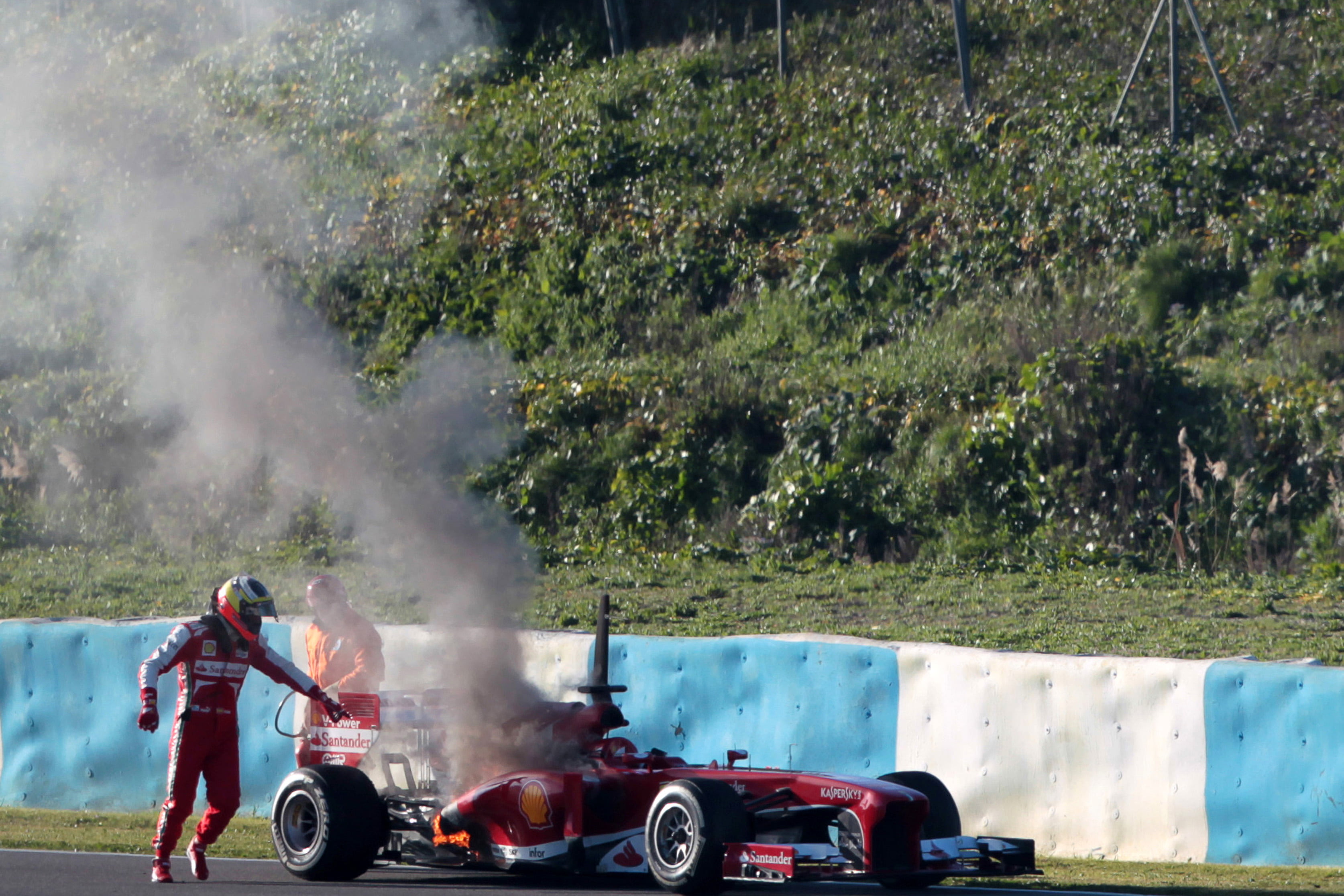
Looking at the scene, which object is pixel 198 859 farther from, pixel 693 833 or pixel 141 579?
pixel 141 579

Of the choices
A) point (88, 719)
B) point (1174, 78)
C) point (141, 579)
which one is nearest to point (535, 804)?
Answer: point (88, 719)

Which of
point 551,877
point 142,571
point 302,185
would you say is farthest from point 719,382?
point 551,877

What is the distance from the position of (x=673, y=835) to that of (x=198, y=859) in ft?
9.39

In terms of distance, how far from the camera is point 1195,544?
17.3 m

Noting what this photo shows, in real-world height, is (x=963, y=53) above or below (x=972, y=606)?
above

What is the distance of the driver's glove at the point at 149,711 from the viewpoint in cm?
830

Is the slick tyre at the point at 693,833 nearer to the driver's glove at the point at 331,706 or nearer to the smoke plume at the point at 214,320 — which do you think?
the smoke plume at the point at 214,320

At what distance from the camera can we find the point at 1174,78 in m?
22.2

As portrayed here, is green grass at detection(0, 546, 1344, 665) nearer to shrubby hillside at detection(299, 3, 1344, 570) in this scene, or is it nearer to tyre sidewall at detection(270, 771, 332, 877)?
shrubby hillside at detection(299, 3, 1344, 570)

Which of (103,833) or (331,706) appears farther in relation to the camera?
(103,833)

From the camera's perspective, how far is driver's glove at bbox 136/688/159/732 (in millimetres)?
8305

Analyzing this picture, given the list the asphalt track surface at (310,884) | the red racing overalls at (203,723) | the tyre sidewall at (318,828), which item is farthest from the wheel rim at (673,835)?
the red racing overalls at (203,723)

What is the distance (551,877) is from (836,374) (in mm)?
12801

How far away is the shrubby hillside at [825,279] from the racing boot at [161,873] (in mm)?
7305
